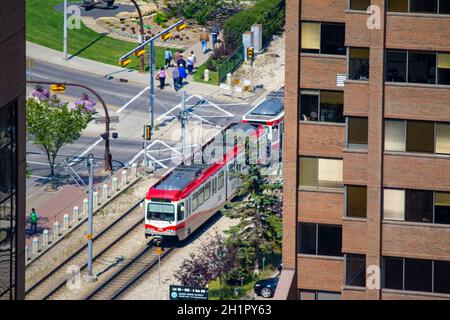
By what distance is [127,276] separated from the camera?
75.7m

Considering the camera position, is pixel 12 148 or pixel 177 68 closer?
pixel 12 148

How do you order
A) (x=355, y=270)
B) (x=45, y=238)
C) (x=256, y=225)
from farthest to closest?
(x=45, y=238) < (x=256, y=225) < (x=355, y=270)

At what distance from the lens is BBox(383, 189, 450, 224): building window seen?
44719 millimetres

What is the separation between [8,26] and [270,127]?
5981 cm

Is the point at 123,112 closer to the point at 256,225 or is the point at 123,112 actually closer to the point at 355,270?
the point at 256,225

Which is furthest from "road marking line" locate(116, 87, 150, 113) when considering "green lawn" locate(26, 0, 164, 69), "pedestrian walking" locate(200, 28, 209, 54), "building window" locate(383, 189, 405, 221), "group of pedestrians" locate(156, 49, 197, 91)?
"building window" locate(383, 189, 405, 221)

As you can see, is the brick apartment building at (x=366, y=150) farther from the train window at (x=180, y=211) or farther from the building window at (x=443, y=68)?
the train window at (x=180, y=211)

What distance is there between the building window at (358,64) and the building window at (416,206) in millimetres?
3869

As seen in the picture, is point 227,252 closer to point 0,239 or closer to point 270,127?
point 270,127

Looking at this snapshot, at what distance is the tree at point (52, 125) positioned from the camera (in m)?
84.4

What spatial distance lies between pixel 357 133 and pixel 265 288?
24590 mm

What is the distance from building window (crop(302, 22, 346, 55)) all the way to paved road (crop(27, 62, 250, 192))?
43.8 m

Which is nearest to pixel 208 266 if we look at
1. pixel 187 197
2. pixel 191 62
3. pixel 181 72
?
pixel 187 197
